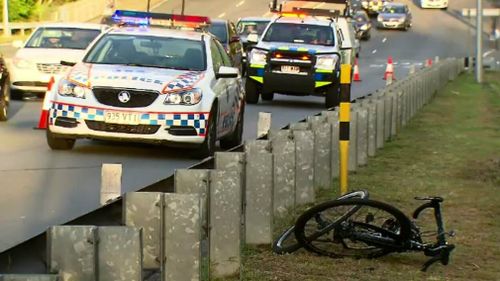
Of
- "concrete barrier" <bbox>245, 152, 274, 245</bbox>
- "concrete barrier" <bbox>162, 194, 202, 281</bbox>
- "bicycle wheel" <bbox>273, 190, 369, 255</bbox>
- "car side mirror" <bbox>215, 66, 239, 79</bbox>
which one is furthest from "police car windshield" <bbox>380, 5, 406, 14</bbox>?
"concrete barrier" <bbox>162, 194, 202, 281</bbox>

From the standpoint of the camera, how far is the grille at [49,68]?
22000 mm

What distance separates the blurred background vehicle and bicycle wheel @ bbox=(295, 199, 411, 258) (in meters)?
63.3

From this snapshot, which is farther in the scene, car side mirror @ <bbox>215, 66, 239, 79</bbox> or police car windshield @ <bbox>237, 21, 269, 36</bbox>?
police car windshield @ <bbox>237, 21, 269, 36</bbox>

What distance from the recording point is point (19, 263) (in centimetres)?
506

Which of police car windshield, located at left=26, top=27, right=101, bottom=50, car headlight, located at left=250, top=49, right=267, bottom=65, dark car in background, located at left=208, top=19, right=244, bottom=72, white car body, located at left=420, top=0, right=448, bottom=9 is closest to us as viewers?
police car windshield, located at left=26, top=27, right=101, bottom=50

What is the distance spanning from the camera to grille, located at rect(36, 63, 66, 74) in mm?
22000

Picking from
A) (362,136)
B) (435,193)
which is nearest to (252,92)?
(362,136)

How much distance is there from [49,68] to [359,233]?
49.6ft

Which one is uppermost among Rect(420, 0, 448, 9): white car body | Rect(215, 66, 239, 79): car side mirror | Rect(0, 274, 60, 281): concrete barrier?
Rect(0, 274, 60, 281): concrete barrier

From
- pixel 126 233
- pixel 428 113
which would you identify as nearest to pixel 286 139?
pixel 126 233

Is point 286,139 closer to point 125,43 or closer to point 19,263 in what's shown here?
point 19,263

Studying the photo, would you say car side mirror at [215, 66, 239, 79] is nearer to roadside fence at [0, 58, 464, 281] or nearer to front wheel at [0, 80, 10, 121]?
roadside fence at [0, 58, 464, 281]

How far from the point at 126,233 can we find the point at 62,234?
29 centimetres

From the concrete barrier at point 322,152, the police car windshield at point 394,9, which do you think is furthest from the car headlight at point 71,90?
the police car windshield at point 394,9
